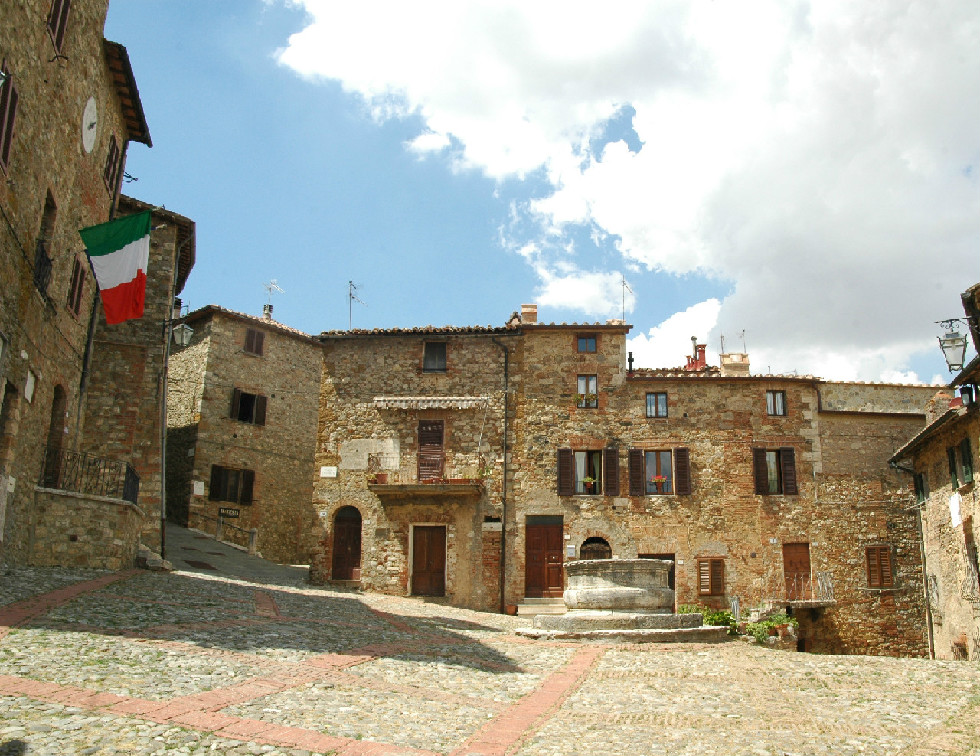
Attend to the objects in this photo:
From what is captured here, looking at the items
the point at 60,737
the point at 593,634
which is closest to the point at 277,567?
the point at 593,634

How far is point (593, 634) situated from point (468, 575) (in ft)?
35.4

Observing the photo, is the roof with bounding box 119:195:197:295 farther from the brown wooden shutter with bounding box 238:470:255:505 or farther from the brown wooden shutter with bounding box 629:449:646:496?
the brown wooden shutter with bounding box 629:449:646:496

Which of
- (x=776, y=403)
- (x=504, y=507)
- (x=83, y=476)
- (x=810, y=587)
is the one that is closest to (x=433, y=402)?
(x=504, y=507)

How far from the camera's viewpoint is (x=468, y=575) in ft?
81.0

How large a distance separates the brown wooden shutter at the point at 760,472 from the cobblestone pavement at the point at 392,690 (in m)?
→ 12.3

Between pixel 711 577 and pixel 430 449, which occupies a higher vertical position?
pixel 430 449

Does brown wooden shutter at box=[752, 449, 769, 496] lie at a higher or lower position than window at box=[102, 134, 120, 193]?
lower

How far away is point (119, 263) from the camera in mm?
15500

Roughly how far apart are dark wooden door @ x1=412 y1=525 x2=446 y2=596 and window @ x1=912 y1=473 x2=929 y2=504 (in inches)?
578

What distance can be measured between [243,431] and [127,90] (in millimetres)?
14168

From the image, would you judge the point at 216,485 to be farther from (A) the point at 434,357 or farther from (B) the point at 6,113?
(B) the point at 6,113

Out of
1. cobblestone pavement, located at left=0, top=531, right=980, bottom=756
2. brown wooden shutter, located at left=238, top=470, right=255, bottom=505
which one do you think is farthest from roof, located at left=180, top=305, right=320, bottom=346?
cobblestone pavement, located at left=0, top=531, right=980, bottom=756

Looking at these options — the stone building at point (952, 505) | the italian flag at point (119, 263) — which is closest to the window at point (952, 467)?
the stone building at point (952, 505)

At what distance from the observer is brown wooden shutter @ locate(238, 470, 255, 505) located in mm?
29317
